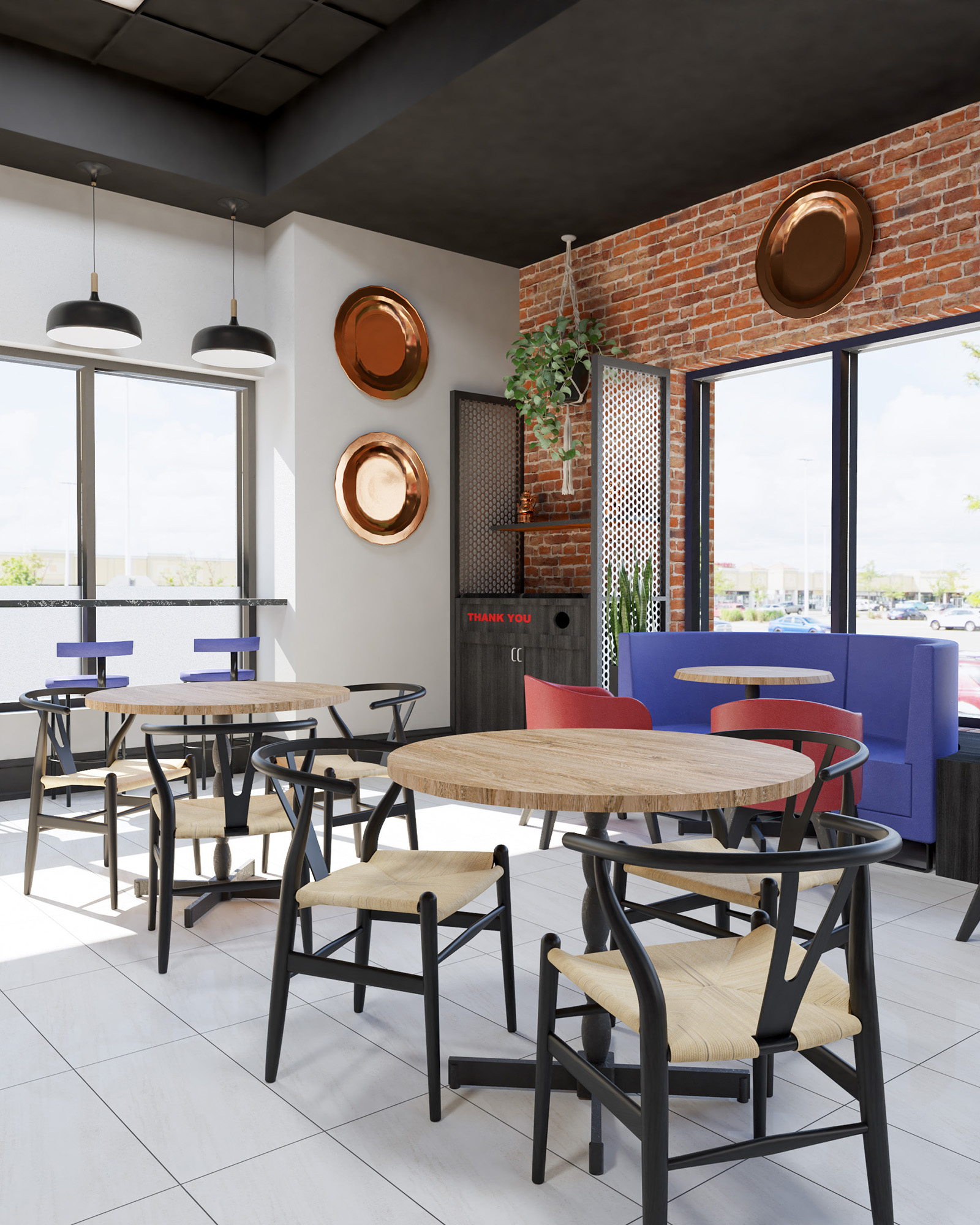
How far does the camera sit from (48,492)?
219 inches

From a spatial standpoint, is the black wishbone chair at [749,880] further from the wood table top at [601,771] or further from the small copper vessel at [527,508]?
the small copper vessel at [527,508]

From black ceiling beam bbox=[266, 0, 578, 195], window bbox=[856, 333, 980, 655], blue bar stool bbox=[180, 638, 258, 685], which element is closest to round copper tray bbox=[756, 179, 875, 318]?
window bbox=[856, 333, 980, 655]

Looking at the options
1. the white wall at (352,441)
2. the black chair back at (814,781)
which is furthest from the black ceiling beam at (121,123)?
the black chair back at (814,781)

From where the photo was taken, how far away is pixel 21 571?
17.8 feet

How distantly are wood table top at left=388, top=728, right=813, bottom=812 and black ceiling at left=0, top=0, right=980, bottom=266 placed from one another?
3115 mm

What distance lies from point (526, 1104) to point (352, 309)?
5118 mm

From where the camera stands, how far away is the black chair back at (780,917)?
4.64 ft

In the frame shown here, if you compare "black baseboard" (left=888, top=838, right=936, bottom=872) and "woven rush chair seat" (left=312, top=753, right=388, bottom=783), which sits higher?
"woven rush chair seat" (left=312, top=753, right=388, bottom=783)

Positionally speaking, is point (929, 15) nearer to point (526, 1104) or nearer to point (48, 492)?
point (526, 1104)

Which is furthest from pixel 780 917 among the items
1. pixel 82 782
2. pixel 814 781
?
pixel 82 782

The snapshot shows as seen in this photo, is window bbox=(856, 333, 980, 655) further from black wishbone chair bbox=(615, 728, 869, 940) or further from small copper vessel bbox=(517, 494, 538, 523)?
black wishbone chair bbox=(615, 728, 869, 940)

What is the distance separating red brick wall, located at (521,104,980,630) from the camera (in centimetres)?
459

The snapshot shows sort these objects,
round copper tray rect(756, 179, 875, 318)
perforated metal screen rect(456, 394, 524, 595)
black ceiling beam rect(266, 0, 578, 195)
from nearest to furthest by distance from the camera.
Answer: black ceiling beam rect(266, 0, 578, 195) < round copper tray rect(756, 179, 875, 318) < perforated metal screen rect(456, 394, 524, 595)

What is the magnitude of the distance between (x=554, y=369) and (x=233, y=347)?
2027mm
